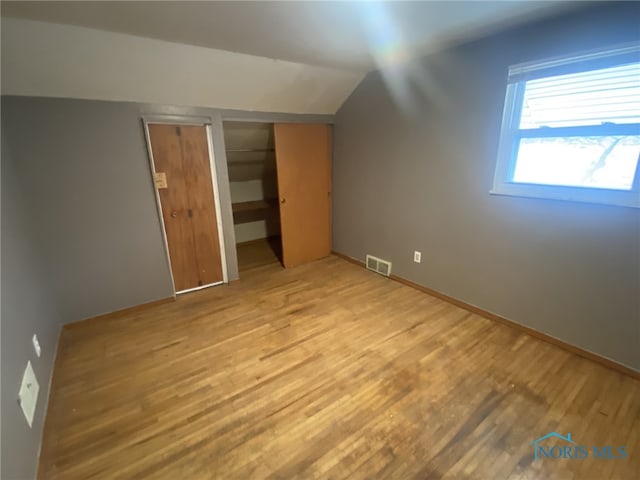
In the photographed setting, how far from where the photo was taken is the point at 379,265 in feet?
11.9

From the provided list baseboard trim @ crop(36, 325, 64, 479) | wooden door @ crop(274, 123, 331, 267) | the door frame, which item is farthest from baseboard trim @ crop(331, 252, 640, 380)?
baseboard trim @ crop(36, 325, 64, 479)

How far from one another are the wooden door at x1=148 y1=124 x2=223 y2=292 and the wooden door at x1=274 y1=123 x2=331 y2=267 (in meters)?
0.87

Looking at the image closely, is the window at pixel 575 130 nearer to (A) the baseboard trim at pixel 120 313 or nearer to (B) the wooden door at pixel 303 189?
(B) the wooden door at pixel 303 189

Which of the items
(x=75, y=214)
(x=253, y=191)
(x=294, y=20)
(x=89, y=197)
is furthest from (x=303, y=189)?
(x=75, y=214)

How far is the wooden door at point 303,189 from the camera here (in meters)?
3.58

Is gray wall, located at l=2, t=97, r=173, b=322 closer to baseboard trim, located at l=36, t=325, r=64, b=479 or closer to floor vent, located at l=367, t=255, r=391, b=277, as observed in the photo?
baseboard trim, located at l=36, t=325, r=64, b=479

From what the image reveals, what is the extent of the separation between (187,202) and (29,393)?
76.3 inches

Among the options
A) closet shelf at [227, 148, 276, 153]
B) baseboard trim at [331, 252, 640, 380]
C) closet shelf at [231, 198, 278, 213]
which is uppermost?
closet shelf at [227, 148, 276, 153]

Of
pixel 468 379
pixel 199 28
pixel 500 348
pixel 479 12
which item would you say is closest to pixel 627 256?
pixel 500 348

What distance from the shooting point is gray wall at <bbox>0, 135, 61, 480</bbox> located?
129cm

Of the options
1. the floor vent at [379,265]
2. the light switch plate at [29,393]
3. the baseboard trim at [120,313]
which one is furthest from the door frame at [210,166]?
the floor vent at [379,265]

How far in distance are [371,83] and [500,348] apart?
2.87 m

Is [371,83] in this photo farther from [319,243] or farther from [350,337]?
[350,337]

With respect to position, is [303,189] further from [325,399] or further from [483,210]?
[325,399]
